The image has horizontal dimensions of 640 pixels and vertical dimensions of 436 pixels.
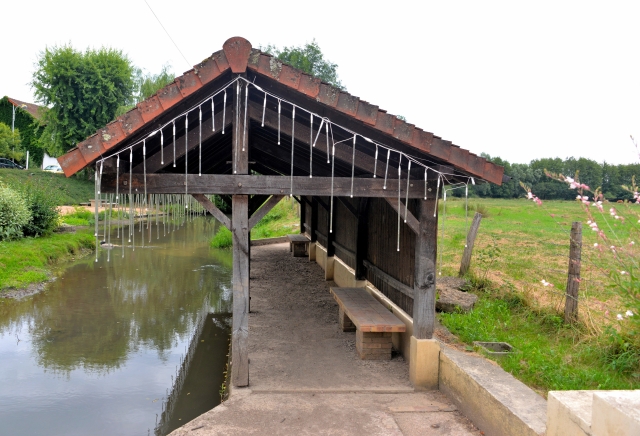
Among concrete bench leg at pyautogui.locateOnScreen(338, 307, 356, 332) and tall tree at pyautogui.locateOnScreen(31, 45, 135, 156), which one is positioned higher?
tall tree at pyautogui.locateOnScreen(31, 45, 135, 156)

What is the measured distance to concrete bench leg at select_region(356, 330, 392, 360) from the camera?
593 cm

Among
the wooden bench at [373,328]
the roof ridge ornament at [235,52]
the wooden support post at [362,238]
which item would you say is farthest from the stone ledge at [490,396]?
the roof ridge ornament at [235,52]

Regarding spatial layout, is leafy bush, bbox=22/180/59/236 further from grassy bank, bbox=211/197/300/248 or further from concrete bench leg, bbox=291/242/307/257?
concrete bench leg, bbox=291/242/307/257

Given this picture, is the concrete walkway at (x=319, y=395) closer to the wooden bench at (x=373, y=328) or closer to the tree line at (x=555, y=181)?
the wooden bench at (x=373, y=328)

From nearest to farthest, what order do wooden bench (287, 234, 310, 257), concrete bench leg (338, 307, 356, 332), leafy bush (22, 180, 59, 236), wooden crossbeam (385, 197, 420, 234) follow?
wooden crossbeam (385, 197, 420, 234) → concrete bench leg (338, 307, 356, 332) → wooden bench (287, 234, 310, 257) → leafy bush (22, 180, 59, 236)

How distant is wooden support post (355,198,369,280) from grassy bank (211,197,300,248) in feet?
39.0

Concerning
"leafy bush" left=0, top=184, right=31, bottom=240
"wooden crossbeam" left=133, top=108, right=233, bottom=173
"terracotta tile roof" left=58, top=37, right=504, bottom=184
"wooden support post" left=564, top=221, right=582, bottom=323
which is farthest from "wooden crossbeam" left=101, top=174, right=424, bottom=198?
"leafy bush" left=0, top=184, right=31, bottom=240

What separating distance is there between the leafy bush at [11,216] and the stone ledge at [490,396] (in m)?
14.2

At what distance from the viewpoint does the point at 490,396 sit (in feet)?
13.0

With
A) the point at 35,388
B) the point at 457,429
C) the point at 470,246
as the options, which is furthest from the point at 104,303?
the point at 457,429

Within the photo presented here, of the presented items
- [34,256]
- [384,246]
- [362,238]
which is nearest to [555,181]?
[362,238]

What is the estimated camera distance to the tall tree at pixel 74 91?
29641 mm

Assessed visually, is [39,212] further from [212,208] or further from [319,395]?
[319,395]

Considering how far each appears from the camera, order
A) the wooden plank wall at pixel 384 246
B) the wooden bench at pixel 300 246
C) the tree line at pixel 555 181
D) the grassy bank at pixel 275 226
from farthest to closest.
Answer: the tree line at pixel 555 181 → the grassy bank at pixel 275 226 → the wooden bench at pixel 300 246 → the wooden plank wall at pixel 384 246
